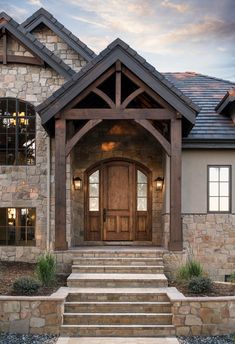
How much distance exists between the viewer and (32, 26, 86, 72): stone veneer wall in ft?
49.8

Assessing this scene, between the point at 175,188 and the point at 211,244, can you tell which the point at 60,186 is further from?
→ the point at 211,244

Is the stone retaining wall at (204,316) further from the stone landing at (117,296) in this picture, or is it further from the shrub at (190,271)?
the shrub at (190,271)

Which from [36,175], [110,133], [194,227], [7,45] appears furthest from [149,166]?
[7,45]

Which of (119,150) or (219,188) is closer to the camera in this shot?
(219,188)

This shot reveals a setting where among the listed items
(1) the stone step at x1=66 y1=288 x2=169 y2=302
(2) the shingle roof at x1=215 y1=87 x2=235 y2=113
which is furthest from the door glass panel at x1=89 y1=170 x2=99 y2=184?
(1) the stone step at x1=66 y1=288 x2=169 y2=302

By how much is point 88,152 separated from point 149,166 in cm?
191

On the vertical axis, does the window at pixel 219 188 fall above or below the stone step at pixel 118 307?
above

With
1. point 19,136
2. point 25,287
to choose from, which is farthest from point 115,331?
point 19,136

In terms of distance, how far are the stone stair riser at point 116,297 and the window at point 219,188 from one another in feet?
14.7

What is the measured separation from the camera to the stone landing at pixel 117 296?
29.8 feet

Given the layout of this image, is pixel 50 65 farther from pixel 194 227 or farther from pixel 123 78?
pixel 194 227

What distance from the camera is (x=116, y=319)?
9.38 metres

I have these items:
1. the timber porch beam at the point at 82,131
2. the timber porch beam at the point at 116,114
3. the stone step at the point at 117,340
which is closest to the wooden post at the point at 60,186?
the timber porch beam at the point at 82,131

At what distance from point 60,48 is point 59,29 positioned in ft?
1.99
